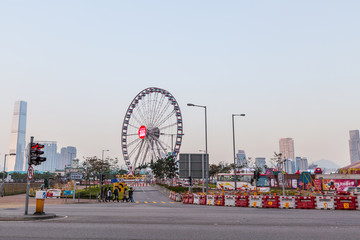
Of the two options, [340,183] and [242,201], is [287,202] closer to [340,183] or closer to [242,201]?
[242,201]

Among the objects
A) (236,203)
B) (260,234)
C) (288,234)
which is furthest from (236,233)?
(236,203)

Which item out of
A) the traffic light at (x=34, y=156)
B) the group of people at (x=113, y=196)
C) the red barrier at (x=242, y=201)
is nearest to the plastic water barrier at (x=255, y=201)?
the red barrier at (x=242, y=201)

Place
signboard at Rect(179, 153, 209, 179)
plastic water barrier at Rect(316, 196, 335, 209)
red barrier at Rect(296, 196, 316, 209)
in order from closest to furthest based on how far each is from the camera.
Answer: plastic water barrier at Rect(316, 196, 335, 209), red barrier at Rect(296, 196, 316, 209), signboard at Rect(179, 153, 209, 179)

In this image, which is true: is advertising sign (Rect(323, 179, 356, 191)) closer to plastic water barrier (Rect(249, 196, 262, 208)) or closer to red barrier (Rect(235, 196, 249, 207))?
red barrier (Rect(235, 196, 249, 207))

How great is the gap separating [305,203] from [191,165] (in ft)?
40.3

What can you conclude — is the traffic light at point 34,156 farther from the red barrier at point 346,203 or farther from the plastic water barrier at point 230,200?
the red barrier at point 346,203

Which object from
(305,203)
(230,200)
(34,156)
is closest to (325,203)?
(305,203)

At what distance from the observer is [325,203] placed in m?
22.5

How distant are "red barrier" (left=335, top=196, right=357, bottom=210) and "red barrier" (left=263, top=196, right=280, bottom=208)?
12.9 ft

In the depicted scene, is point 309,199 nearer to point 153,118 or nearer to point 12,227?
point 12,227

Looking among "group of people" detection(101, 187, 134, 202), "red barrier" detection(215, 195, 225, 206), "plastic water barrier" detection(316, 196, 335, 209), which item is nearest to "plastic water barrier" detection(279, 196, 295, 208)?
"plastic water barrier" detection(316, 196, 335, 209)

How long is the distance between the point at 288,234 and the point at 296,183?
73.5 meters

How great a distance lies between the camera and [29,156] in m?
15.6

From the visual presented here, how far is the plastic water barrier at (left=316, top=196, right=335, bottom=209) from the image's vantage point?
73.4ft
